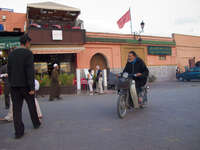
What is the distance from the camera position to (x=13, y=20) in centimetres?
1817

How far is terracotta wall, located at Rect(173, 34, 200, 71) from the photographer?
23797 millimetres

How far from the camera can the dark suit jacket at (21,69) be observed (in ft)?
11.4

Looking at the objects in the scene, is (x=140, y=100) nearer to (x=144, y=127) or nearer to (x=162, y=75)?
(x=144, y=127)

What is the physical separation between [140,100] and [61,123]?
2.59 m

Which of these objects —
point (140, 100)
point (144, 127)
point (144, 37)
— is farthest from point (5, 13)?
point (144, 127)

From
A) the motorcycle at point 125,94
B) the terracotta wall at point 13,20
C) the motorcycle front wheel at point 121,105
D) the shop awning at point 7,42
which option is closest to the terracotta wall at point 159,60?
the terracotta wall at point 13,20

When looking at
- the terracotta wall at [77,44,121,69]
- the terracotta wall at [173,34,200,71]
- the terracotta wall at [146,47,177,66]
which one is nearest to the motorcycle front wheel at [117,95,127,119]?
the terracotta wall at [77,44,121,69]

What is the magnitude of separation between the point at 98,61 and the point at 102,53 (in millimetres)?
991

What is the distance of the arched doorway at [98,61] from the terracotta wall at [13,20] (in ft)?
25.7

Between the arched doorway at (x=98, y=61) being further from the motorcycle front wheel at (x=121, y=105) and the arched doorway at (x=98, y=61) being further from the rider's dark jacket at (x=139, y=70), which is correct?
the motorcycle front wheel at (x=121, y=105)

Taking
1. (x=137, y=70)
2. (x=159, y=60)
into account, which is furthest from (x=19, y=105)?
(x=159, y=60)

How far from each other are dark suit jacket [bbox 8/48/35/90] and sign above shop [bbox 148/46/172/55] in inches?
749

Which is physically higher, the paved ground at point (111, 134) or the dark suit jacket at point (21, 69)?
the dark suit jacket at point (21, 69)

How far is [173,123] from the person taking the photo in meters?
4.05
